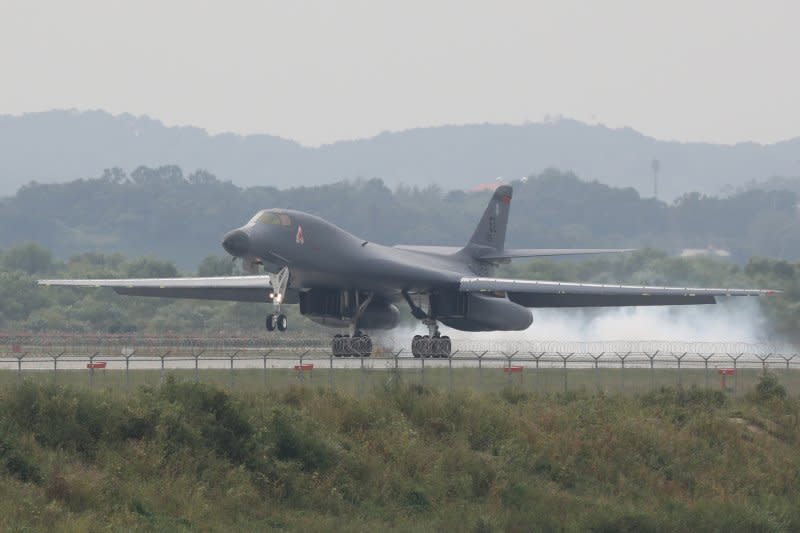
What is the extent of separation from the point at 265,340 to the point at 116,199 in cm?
10519

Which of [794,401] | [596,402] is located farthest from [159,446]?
[794,401]

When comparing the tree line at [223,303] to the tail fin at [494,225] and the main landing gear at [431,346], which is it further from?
the main landing gear at [431,346]

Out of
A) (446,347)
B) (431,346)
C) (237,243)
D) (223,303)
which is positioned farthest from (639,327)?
(223,303)

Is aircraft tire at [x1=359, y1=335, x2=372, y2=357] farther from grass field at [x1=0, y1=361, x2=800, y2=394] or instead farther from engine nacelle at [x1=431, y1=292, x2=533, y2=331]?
engine nacelle at [x1=431, y1=292, x2=533, y2=331]

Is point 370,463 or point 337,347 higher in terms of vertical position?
point 337,347

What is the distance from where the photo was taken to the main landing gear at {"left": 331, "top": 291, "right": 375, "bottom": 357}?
47375mm

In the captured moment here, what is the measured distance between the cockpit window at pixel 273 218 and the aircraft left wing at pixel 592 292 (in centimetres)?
807

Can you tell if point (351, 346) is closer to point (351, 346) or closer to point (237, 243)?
point (351, 346)

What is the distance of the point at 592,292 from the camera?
4912 centimetres

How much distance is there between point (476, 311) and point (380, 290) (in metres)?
3.63

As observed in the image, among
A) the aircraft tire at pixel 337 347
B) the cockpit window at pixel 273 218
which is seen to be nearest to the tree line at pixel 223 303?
the aircraft tire at pixel 337 347

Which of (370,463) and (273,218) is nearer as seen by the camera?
(370,463)

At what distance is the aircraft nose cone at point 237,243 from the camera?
41.6 metres

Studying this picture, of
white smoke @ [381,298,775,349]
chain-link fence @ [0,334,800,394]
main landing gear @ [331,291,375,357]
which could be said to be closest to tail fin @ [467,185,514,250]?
white smoke @ [381,298,775,349]
